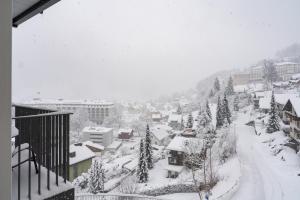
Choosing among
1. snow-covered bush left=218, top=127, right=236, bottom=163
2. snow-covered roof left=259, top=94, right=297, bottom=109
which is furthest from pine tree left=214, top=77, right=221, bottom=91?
snow-covered roof left=259, top=94, right=297, bottom=109

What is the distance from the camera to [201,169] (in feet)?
18.8

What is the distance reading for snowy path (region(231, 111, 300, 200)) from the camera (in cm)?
327

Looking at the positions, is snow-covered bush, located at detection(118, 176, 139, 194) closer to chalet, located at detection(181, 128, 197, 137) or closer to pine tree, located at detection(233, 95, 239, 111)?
chalet, located at detection(181, 128, 197, 137)

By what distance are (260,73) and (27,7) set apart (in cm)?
468

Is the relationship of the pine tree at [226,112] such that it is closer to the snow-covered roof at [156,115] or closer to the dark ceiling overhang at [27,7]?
the snow-covered roof at [156,115]

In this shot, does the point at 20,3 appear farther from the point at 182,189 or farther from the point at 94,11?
the point at 94,11

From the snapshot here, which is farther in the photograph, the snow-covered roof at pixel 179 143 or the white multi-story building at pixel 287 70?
the snow-covered roof at pixel 179 143

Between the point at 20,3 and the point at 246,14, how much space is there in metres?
6.42

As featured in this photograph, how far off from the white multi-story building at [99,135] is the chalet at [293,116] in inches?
151

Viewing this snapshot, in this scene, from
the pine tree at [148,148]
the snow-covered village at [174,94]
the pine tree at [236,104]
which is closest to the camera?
the snow-covered village at [174,94]

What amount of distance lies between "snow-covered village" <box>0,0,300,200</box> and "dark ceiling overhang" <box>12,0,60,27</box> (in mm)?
706

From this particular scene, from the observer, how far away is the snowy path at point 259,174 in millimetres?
3269

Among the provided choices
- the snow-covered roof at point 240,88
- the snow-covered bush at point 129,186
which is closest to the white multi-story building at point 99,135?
the snow-covered bush at point 129,186

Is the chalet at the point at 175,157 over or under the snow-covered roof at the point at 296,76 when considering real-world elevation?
under
